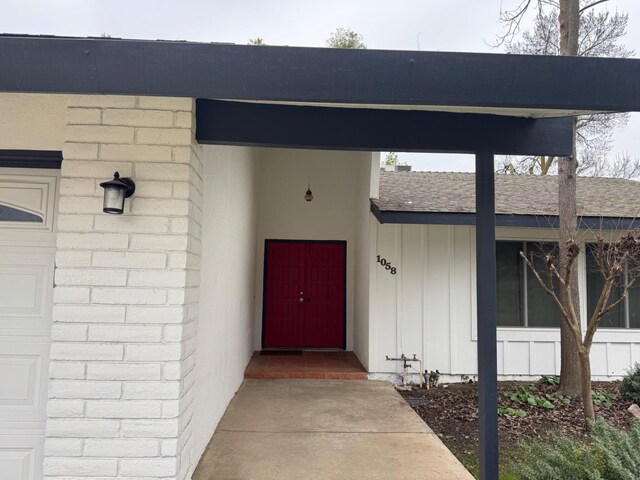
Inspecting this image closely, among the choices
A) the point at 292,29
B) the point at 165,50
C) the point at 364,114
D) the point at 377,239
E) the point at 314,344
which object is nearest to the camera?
the point at 165,50

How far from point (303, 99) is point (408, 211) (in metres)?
4.23

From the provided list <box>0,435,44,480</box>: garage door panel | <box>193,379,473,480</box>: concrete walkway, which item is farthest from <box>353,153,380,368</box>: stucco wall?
<box>0,435,44,480</box>: garage door panel

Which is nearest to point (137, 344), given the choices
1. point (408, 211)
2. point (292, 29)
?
point (408, 211)

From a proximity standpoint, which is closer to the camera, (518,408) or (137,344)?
(137,344)

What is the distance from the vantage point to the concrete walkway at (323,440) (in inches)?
123

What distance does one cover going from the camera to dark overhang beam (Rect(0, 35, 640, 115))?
1.97 m

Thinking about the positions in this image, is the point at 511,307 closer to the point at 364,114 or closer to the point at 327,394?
the point at 327,394

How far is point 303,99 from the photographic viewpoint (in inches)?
81.2

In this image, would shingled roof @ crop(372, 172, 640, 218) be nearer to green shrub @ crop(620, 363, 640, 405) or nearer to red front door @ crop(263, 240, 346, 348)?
red front door @ crop(263, 240, 346, 348)

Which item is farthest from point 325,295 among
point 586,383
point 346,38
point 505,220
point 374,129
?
point 346,38

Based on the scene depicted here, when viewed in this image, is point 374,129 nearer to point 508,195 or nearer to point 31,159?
point 31,159

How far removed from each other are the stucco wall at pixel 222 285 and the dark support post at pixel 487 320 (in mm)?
1979

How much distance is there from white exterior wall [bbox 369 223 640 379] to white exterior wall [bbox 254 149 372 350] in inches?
67.3

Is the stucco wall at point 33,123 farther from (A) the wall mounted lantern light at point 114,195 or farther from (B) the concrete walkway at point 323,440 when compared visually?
(B) the concrete walkway at point 323,440
